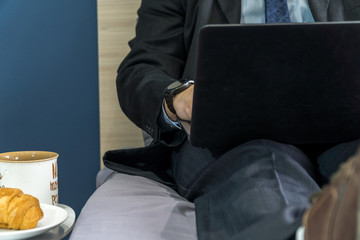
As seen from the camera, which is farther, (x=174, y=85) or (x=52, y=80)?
(x=52, y=80)

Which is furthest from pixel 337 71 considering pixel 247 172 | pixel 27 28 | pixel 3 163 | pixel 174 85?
pixel 27 28

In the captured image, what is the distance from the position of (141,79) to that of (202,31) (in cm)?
41

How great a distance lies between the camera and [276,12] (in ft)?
3.39

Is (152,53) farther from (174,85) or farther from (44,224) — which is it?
(44,224)

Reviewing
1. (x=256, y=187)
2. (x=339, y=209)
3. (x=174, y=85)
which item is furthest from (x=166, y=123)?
(x=339, y=209)

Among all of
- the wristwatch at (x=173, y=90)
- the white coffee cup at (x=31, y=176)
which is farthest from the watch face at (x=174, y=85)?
the white coffee cup at (x=31, y=176)

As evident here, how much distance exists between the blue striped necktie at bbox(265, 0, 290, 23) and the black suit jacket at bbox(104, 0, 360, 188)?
7 cm

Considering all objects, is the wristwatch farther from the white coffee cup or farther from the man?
the white coffee cup

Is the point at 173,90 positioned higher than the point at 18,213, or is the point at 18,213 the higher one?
the point at 173,90

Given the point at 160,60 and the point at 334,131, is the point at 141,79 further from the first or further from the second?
the point at 334,131

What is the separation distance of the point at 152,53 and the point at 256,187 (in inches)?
23.2

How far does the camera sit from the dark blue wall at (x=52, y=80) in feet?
4.61

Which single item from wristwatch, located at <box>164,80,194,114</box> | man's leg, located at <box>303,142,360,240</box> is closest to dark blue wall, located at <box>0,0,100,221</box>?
wristwatch, located at <box>164,80,194,114</box>

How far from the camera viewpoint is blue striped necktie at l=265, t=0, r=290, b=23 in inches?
40.4
